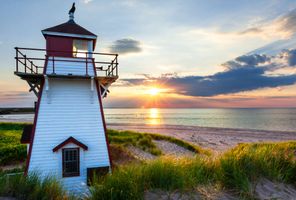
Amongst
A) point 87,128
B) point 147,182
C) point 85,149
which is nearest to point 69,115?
point 87,128

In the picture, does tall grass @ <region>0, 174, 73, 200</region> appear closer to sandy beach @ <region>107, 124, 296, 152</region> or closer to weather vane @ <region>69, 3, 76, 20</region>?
weather vane @ <region>69, 3, 76, 20</region>

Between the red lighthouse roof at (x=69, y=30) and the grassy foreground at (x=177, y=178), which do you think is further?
the red lighthouse roof at (x=69, y=30)

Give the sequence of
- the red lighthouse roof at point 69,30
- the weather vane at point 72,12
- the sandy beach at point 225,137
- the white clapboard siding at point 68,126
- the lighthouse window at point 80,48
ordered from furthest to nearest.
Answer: the sandy beach at point 225,137
the weather vane at point 72,12
the lighthouse window at point 80,48
the red lighthouse roof at point 69,30
the white clapboard siding at point 68,126

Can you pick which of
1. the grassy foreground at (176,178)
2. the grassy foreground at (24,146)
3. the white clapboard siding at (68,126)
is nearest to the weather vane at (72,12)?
the white clapboard siding at (68,126)

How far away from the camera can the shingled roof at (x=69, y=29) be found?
A: 11.6 metres

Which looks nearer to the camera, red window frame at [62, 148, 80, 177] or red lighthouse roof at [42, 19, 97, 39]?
red window frame at [62, 148, 80, 177]

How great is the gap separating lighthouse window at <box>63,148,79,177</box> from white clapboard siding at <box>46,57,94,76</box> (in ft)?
13.1

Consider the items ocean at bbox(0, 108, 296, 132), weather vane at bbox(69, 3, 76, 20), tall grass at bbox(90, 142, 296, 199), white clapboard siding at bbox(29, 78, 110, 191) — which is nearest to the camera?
tall grass at bbox(90, 142, 296, 199)

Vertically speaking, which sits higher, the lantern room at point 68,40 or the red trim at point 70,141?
the lantern room at point 68,40

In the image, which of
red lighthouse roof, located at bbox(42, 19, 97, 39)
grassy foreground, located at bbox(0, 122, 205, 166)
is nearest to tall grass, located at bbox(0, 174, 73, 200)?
red lighthouse roof, located at bbox(42, 19, 97, 39)

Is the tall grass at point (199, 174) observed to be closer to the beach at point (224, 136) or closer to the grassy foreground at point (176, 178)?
the grassy foreground at point (176, 178)

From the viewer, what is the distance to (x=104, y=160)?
1165cm

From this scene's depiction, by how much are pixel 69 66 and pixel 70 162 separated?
4.97 meters

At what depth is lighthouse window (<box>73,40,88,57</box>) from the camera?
12039mm
